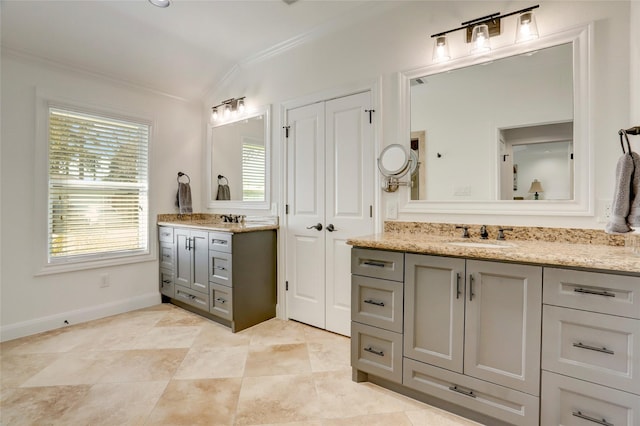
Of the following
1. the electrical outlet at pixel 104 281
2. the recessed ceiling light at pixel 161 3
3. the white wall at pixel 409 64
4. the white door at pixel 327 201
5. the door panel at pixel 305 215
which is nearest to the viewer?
the white wall at pixel 409 64

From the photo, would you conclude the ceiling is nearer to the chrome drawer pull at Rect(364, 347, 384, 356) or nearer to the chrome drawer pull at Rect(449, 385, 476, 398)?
the chrome drawer pull at Rect(364, 347, 384, 356)

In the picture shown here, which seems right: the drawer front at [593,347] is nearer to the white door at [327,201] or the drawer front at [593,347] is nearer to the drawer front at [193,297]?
the white door at [327,201]

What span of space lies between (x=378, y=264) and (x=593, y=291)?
0.99 metres

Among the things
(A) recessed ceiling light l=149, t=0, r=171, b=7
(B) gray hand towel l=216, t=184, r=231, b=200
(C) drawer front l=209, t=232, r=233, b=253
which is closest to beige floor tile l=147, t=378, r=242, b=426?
(C) drawer front l=209, t=232, r=233, b=253

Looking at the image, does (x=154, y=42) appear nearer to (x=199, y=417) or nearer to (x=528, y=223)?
(x=199, y=417)

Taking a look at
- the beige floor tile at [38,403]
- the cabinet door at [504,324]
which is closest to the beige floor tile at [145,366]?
the beige floor tile at [38,403]

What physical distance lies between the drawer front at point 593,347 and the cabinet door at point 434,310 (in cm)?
38

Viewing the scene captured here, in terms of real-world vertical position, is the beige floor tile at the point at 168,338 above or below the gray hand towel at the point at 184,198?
below

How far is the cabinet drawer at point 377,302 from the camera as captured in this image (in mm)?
1830

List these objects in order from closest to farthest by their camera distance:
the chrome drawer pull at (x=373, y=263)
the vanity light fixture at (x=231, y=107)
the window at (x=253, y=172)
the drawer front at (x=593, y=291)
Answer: the drawer front at (x=593, y=291) → the chrome drawer pull at (x=373, y=263) → the window at (x=253, y=172) → the vanity light fixture at (x=231, y=107)

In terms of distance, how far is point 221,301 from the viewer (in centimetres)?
291

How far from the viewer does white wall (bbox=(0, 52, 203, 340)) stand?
8.75 feet

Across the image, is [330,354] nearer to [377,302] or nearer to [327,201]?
[377,302]

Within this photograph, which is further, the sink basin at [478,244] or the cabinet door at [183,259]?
the cabinet door at [183,259]
